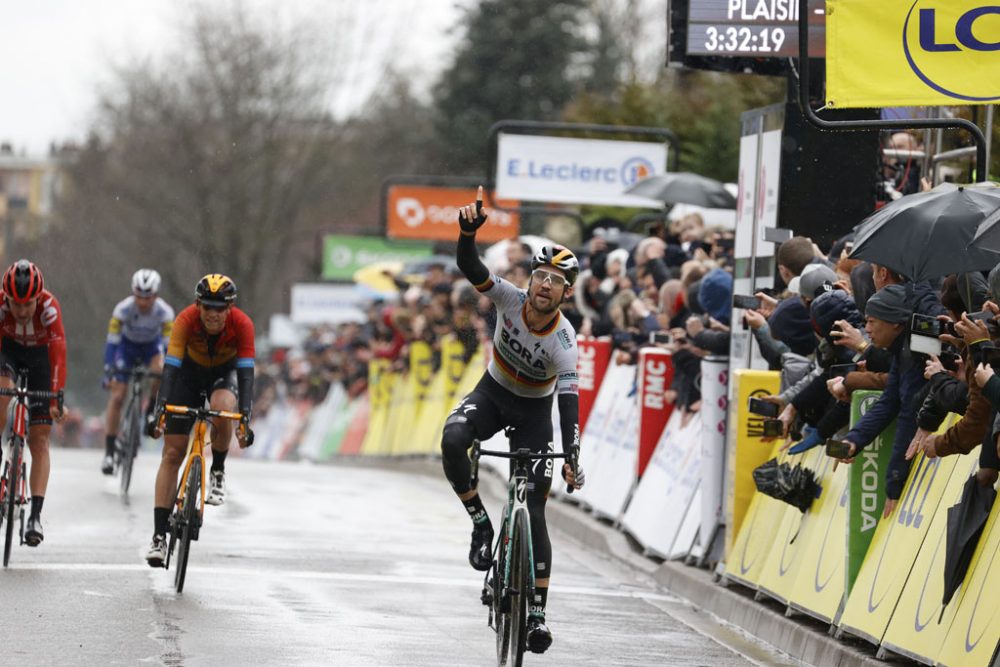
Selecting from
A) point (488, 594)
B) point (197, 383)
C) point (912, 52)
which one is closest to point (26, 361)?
point (197, 383)

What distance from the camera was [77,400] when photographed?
→ 89875 millimetres

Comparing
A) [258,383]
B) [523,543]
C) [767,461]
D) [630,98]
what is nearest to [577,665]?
[523,543]

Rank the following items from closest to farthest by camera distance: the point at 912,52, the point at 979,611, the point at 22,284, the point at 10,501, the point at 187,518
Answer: the point at 979,611
the point at 912,52
the point at 187,518
the point at 10,501
the point at 22,284

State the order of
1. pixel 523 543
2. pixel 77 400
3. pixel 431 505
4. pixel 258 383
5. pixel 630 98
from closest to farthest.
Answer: pixel 523 543
pixel 431 505
pixel 630 98
pixel 258 383
pixel 77 400

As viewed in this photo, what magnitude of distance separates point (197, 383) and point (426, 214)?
26.9 metres

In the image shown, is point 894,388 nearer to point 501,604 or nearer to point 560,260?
point 560,260

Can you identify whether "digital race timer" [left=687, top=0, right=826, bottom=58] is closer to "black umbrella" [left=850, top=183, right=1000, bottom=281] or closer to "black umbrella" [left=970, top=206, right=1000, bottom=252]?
"black umbrella" [left=850, top=183, right=1000, bottom=281]

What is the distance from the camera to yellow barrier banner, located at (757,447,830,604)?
1172cm

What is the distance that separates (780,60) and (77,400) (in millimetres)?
77776

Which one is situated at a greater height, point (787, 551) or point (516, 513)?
point (516, 513)

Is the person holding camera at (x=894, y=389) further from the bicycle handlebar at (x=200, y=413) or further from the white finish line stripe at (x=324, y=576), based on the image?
the bicycle handlebar at (x=200, y=413)

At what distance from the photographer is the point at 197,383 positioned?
13.1 metres

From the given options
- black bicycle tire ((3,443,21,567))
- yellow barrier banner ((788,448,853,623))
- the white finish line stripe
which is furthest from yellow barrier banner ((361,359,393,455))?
yellow barrier banner ((788,448,853,623))

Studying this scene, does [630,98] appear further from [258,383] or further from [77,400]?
[77,400]
